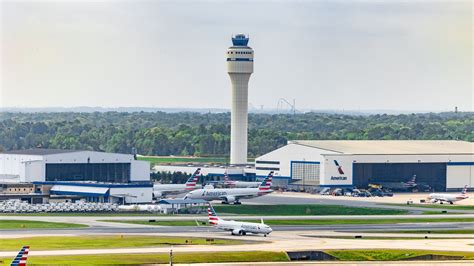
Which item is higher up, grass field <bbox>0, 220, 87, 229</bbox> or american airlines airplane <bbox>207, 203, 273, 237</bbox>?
american airlines airplane <bbox>207, 203, 273, 237</bbox>

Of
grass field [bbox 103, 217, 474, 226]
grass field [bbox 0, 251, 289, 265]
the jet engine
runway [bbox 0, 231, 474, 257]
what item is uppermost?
grass field [bbox 103, 217, 474, 226]

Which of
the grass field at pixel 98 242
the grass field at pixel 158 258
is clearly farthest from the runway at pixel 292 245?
the grass field at pixel 158 258

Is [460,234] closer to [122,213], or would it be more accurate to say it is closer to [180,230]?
[180,230]

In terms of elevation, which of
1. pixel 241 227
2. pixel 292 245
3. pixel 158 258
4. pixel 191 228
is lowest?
pixel 158 258

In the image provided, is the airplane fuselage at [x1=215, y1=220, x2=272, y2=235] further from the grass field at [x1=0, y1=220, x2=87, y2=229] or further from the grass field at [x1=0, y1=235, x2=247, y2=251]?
the grass field at [x1=0, y1=220, x2=87, y2=229]

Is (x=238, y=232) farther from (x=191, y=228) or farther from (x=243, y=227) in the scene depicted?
(x=191, y=228)

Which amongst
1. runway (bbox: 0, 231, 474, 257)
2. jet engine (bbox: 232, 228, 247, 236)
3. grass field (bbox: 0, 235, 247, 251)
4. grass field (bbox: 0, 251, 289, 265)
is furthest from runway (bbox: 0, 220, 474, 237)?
grass field (bbox: 0, 251, 289, 265)

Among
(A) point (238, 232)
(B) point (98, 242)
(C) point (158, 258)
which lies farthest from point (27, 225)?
(C) point (158, 258)
